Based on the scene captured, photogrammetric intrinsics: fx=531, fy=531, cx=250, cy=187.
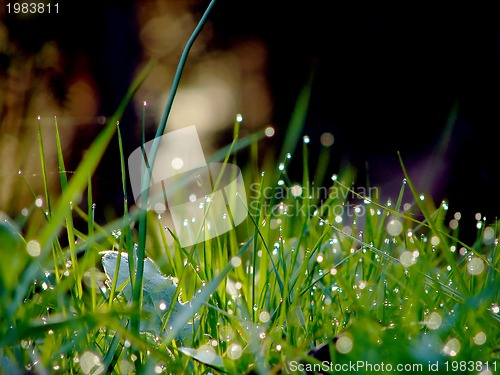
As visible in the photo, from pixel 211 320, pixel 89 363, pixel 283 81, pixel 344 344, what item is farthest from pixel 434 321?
pixel 283 81

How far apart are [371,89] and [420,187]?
54cm

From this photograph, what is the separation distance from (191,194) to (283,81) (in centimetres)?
112

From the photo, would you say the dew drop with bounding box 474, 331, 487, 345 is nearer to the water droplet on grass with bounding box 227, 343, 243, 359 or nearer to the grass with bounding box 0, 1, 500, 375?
the grass with bounding box 0, 1, 500, 375

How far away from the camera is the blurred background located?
220 centimetres

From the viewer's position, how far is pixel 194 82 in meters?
2.98

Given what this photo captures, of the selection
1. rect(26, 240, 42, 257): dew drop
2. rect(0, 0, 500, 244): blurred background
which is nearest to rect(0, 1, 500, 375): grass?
rect(26, 240, 42, 257): dew drop

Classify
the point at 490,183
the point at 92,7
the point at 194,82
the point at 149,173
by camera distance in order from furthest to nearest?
the point at 194,82 < the point at 92,7 < the point at 490,183 < the point at 149,173

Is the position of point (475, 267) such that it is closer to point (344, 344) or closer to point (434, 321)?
point (434, 321)

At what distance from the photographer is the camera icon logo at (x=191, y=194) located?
702 millimetres

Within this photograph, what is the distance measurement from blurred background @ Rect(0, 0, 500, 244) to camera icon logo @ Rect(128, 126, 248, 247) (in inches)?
7.4

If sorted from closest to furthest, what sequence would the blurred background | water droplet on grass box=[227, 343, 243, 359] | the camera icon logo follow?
1. water droplet on grass box=[227, 343, 243, 359]
2. the camera icon logo
3. the blurred background

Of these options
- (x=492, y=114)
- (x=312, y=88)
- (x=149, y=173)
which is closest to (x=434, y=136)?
(x=492, y=114)

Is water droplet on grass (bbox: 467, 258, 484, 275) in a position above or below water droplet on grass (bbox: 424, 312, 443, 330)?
below

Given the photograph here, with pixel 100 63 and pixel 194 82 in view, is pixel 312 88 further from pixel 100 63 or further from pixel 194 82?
pixel 100 63
